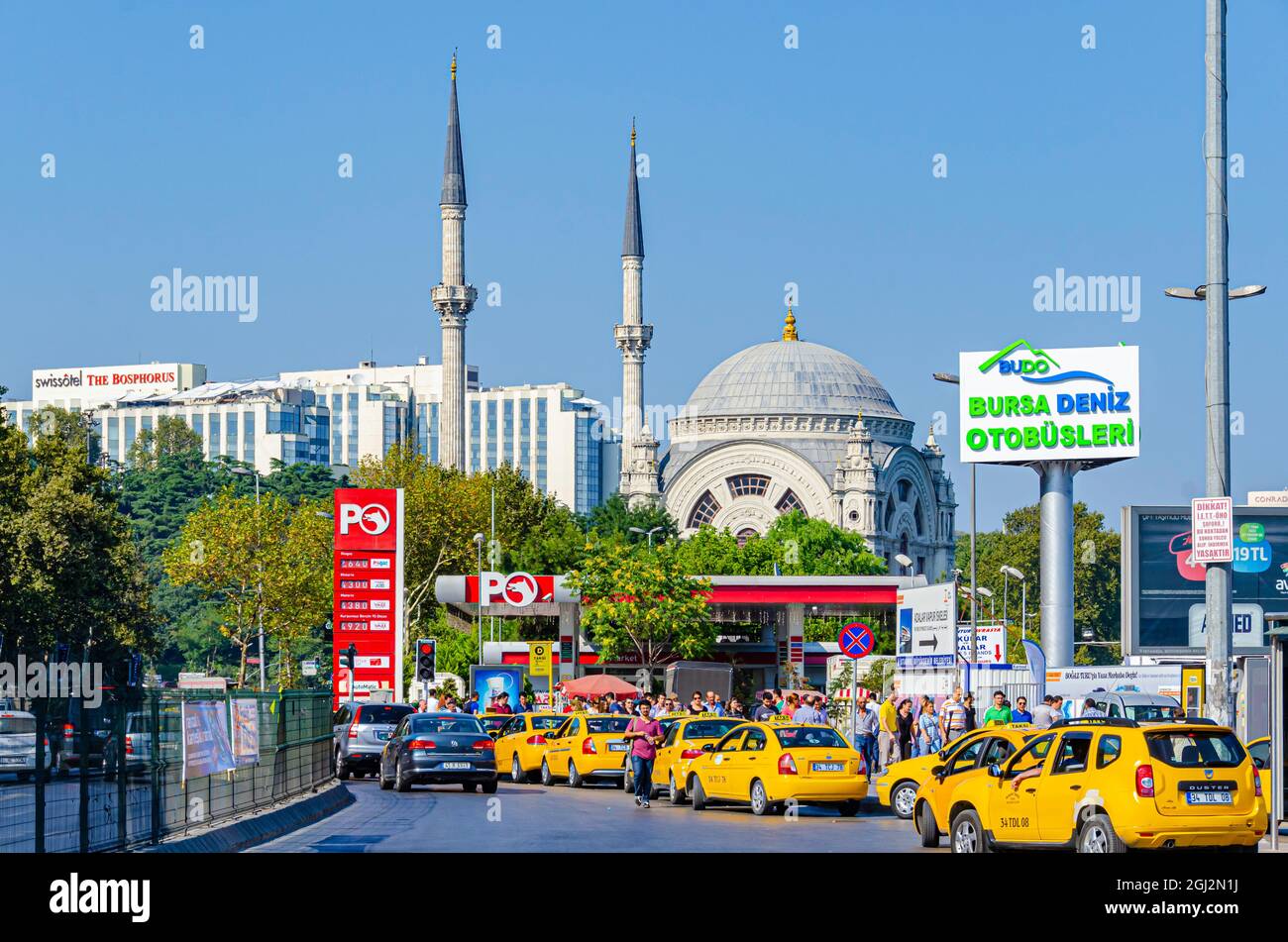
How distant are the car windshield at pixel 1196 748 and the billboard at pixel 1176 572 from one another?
32.5 meters

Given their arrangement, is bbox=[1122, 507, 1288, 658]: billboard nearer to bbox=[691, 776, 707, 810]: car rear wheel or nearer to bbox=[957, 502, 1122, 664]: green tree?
bbox=[691, 776, 707, 810]: car rear wheel

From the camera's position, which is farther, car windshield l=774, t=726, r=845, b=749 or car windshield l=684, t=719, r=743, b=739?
car windshield l=684, t=719, r=743, b=739

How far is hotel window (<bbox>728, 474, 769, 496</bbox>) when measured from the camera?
132m

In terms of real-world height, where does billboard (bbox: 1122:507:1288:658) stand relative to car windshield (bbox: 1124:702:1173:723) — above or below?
above

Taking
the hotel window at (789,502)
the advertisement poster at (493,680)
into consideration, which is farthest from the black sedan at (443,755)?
the hotel window at (789,502)

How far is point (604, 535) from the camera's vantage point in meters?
111

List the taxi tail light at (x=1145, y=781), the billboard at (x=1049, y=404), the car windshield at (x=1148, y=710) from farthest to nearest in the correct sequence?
the billboard at (x=1049, y=404) → the car windshield at (x=1148, y=710) → the taxi tail light at (x=1145, y=781)

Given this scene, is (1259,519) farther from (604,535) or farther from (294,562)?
(604,535)

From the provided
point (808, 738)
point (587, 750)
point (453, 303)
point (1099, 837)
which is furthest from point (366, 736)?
point (453, 303)

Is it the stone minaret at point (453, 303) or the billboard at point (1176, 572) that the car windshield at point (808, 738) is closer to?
the billboard at point (1176, 572)

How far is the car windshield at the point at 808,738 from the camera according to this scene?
26.7 meters

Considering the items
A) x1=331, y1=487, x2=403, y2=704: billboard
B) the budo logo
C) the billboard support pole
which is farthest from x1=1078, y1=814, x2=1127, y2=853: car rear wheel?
the budo logo
